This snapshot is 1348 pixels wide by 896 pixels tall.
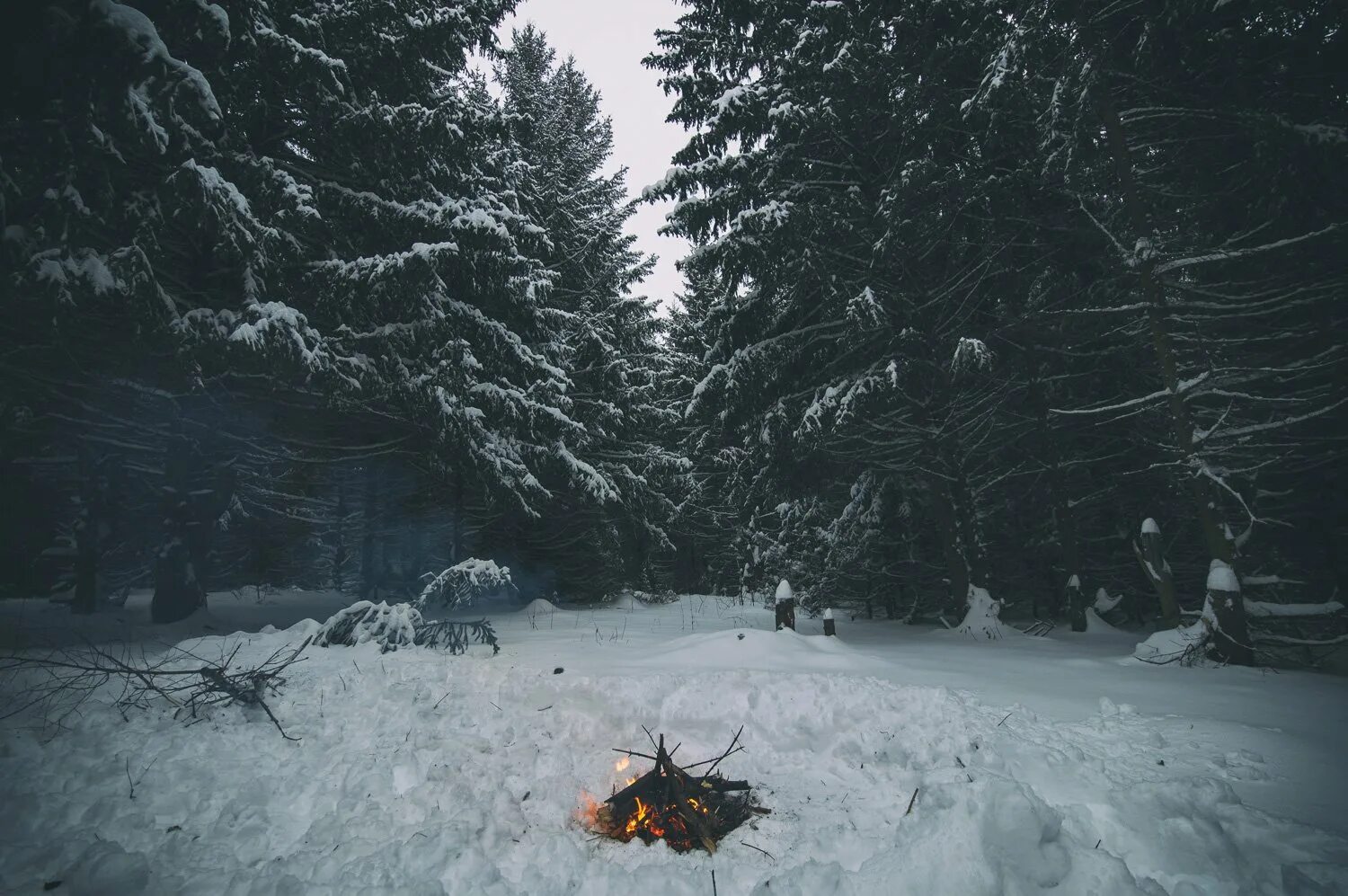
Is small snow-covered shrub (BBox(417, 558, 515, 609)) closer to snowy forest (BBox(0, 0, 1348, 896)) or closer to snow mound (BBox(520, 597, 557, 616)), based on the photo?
snowy forest (BBox(0, 0, 1348, 896))

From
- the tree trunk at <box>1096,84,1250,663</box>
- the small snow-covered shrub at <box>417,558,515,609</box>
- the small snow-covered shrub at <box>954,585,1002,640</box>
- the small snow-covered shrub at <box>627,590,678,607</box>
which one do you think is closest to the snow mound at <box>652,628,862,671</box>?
the small snow-covered shrub at <box>417,558,515,609</box>

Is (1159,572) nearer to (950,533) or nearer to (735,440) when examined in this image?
(950,533)

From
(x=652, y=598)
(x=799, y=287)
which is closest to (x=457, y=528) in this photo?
(x=652, y=598)

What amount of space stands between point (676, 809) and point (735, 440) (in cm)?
967

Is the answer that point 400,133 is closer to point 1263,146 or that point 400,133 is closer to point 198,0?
point 198,0

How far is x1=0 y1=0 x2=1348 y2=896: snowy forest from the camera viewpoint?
330cm

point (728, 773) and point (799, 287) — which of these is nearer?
point (728, 773)

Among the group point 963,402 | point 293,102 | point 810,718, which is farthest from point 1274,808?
point 293,102

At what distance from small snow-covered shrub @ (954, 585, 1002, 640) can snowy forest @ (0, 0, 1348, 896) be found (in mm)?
63

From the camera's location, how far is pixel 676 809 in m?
3.65

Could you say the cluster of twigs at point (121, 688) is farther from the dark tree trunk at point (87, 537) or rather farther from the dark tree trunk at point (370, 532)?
the dark tree trunk at point (370, 532)

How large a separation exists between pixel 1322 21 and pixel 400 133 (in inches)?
495

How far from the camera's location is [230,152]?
8.59m

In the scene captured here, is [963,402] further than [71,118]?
Yes
